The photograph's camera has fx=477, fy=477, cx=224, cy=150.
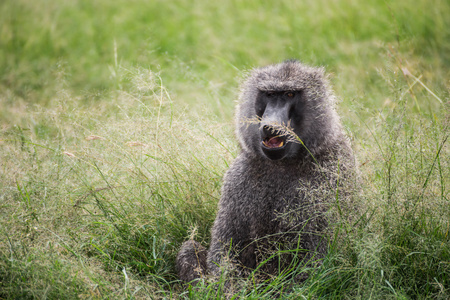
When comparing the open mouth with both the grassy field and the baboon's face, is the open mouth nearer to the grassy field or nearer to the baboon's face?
the baboon's face

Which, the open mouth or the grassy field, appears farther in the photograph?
the open mouth

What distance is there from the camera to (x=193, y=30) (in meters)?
8.01

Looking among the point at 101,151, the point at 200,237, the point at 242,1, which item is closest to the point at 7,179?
the point at 101,151

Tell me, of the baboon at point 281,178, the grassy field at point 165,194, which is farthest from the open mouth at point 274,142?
the grassy field at point 165,194

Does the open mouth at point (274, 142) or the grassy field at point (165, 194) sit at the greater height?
the open mouth at point (274, 142)

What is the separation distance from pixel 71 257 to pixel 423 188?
6.01 ft

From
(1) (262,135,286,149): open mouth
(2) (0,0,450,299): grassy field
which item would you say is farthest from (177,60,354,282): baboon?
(2) (0,0,450,299): grassy field

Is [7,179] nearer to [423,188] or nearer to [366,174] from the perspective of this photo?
[366,174]

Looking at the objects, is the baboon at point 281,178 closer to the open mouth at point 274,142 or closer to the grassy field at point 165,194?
the open mouth at point 274,142

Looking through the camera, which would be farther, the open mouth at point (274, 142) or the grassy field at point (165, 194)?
the open mouth at point (274, 142)

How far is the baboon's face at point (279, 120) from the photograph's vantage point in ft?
8.20

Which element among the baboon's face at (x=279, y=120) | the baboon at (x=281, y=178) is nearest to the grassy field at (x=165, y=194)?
the baboon at (x=281, y=178)

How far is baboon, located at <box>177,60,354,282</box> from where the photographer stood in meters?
Result: 2.56

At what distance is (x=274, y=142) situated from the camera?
2.60 metres
